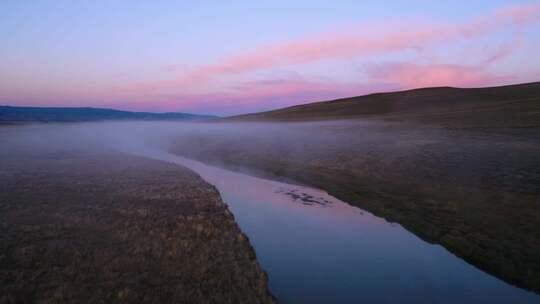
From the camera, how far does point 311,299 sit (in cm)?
903

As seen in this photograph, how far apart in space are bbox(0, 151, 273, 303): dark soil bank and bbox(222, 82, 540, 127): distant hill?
42523mm

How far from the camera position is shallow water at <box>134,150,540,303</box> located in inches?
367

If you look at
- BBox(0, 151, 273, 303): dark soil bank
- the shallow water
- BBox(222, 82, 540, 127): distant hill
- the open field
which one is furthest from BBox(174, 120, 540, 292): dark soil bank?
BBox(0, 151, 273, 303): dark soil bank

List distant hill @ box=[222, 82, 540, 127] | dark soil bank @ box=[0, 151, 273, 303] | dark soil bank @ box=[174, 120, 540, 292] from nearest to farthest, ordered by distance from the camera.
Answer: dark soil bank @ box=[0, 151, 273, 303], dark soil bank @ box=[174, 120, 540, 292], distant hill @ box=[222, 82, 540, 127]

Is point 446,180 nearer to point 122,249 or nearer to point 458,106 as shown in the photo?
point 122,249

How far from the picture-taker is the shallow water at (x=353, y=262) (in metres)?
9.31

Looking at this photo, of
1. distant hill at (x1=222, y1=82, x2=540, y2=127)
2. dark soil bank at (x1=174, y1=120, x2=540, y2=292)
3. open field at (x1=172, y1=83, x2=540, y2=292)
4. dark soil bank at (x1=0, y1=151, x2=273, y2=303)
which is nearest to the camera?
dark soil bank at (x1=0, y1=151, x2=273, y2=303)

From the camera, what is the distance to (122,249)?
10539mm

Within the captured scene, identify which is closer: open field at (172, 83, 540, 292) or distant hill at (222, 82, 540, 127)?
open field at (172, 83, 540, 292)

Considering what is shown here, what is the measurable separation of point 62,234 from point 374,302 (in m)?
11.7

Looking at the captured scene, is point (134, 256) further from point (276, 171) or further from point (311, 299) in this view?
point (276, 171)

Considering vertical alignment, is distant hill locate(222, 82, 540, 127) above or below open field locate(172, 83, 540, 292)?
above

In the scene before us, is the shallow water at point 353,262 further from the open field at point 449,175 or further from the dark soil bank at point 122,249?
the dark soil bank at point 122,249

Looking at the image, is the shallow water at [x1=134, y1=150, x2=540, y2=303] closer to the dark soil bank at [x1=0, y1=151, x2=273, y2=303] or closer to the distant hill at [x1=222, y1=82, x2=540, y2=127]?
the dark soil bank at [x1=0, y1=151, x2=273, y2=303]
